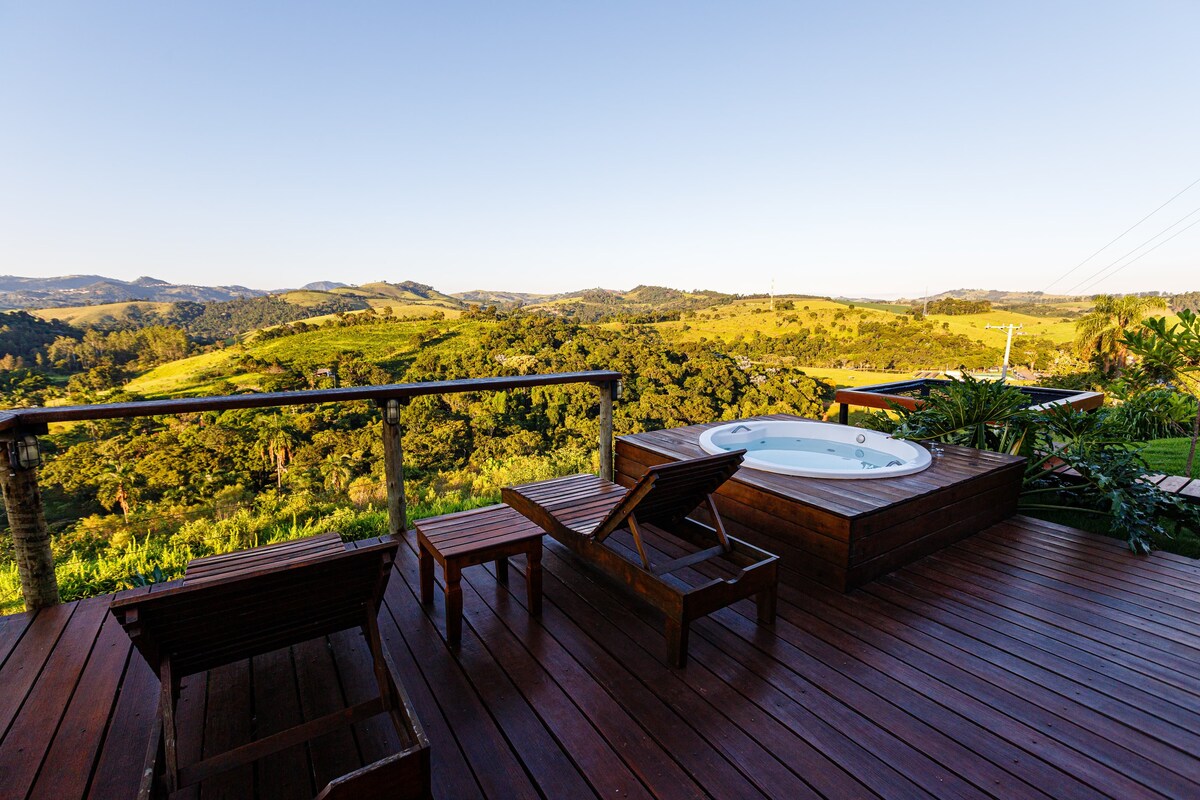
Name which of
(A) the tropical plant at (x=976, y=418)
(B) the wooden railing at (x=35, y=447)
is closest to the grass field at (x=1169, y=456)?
(A) the tropical plant at (x=976, y=418)

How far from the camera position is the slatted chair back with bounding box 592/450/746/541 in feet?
6.99

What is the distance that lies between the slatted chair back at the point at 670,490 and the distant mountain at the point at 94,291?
27524 millimetres

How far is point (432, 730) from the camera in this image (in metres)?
1.73

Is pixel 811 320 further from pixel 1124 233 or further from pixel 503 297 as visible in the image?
pixel 503 297

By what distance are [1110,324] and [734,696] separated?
20590mm

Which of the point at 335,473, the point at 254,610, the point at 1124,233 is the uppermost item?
the point at 1124,233

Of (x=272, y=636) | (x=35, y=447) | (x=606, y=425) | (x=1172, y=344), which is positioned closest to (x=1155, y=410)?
(x=1172, y=344)

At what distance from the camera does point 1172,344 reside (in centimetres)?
411

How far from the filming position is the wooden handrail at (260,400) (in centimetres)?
231

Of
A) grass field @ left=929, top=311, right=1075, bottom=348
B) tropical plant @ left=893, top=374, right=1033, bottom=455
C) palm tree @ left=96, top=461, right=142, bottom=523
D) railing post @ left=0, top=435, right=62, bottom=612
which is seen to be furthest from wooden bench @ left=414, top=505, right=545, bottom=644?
grass field @ left=929, top=311, right=1075, bottom=348

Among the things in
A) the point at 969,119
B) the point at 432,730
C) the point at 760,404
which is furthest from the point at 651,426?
the point at 432,730

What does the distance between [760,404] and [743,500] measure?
17.4 meters

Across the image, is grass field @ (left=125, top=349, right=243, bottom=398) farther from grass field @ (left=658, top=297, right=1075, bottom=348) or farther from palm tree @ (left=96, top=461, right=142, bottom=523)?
grass field @ (left=658, top=297, right=1075, bottom=348)

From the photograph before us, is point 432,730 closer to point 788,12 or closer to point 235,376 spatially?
point 788,12
